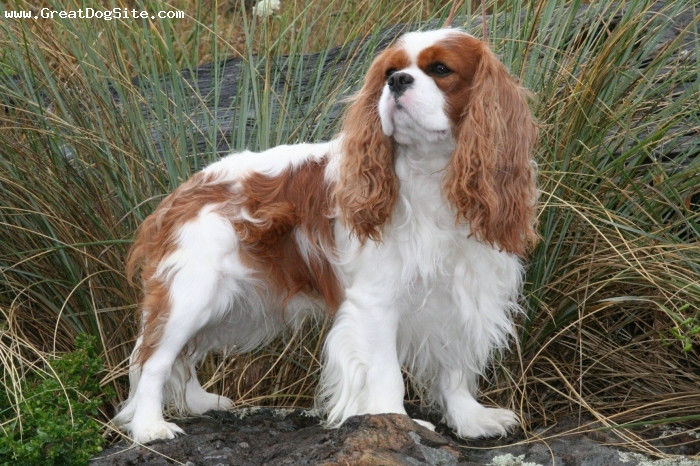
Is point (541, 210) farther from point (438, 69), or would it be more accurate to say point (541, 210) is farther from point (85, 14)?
point (85, 14)

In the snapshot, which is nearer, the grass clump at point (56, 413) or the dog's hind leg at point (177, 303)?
the grass clump at point (56, 413)

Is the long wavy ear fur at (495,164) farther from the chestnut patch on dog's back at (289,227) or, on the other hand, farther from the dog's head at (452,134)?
the chestnut patch on dog's back at (289,227)

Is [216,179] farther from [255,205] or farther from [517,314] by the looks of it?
[517,314]

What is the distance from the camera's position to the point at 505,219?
10.4 feet

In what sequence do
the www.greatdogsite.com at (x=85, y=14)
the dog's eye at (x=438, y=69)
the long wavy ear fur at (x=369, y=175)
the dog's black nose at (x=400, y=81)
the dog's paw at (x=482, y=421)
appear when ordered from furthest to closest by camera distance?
1. the www.greatdogsite.com at (x=85, y=14)
2. the dog's paw at (x=482, y=421)
3. the long wavy ear fur at (x=369, y=175)
4. the dog's eye at (x=438, y=69)
5. the dog's black nose at (x=400, y=81)

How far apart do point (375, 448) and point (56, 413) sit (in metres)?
1.06

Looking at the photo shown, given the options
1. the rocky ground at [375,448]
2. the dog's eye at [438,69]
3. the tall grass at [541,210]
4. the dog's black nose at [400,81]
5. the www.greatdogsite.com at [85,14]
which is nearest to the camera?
the rocky ground at [375,448]

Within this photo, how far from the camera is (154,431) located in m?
3.23

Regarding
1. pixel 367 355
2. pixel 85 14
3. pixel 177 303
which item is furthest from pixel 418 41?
pixel 85 14

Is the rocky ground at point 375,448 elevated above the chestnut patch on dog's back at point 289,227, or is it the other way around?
the chestnut patch on dog's back at point 289,227

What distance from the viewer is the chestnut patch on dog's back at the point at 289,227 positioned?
337cm

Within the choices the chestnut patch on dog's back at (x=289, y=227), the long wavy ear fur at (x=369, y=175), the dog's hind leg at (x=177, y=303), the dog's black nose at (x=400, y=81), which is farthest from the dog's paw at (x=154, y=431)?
the dog's black nose at (x=400, y=81)

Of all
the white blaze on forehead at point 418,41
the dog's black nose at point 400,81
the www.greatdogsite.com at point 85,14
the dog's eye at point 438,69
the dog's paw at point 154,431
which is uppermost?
the white blaze on forehead at point 418,41

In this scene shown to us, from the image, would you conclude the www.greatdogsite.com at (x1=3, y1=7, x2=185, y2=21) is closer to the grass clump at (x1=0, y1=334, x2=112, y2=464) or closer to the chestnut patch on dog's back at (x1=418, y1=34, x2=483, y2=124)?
the grass clump at (x1=0, y1=334, x2=112, y2=464)
